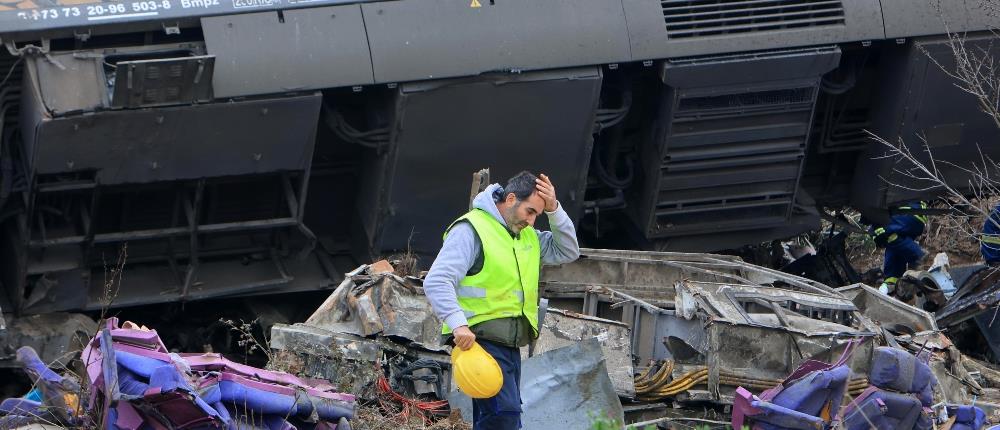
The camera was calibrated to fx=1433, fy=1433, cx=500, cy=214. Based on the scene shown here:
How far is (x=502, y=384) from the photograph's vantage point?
5430mm

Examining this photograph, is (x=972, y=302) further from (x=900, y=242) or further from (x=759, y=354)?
(x=759, y=354)

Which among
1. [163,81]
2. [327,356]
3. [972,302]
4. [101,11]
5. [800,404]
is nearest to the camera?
[800,404]

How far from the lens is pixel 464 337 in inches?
206

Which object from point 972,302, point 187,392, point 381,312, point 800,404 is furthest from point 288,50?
point 972,302

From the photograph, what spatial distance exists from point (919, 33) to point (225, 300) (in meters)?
4.77

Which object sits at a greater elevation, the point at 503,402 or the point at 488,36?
the point at 488,36

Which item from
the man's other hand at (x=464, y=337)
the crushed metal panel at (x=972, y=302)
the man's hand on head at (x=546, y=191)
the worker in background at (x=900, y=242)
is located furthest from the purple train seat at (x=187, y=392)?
the worker in background at (x=900, y=242)

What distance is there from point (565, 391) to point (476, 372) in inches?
58.7

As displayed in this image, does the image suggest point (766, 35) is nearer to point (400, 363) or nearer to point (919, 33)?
point (919, 33)

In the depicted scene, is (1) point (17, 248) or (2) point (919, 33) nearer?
(1) point (17, 248)

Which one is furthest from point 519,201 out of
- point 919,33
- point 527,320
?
point 919,33

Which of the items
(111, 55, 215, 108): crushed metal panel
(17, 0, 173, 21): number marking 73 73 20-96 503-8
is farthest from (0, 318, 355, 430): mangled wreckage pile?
(17, 0, 173, 21): number marking 73 73 20-96 503-8

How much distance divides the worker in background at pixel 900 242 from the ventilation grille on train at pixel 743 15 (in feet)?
6.70

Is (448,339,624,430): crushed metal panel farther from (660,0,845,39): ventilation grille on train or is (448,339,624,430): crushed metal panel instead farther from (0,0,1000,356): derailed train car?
(660,0,845,39): ventilation grille on train
